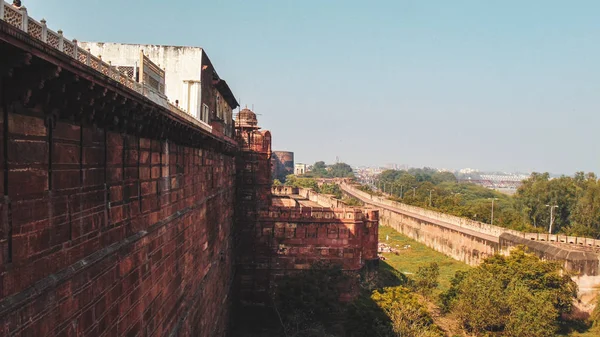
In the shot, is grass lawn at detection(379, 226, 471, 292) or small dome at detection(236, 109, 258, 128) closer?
A: small dome at detection(236, 109, 258, 128)

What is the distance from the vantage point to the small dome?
17.8 metres

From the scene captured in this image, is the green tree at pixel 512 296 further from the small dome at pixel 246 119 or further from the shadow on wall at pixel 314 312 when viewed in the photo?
the small dome at pixel 246 119

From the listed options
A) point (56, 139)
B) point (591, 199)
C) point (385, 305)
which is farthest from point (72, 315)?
point (591, 199)

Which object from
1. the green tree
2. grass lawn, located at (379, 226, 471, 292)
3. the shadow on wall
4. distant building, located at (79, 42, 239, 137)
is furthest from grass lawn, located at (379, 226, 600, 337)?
distant building, located at (79, 42, 239, 137)

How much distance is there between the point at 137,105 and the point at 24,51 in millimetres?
2362

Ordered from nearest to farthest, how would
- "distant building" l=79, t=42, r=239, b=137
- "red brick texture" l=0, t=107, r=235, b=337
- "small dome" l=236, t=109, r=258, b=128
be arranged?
1. "red brick texture" l=0, t=107, r=235, b=337
2. "distant building" l=79, t=42, r=239, b=137
3. "small dome" l=236, t=109, r=258, b=128

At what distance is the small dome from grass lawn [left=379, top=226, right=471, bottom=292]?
14067mm

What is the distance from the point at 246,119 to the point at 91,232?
1388 cm

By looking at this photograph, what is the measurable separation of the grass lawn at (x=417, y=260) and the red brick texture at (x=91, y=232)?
20201mm

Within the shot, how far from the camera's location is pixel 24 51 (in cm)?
281

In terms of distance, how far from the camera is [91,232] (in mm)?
4289

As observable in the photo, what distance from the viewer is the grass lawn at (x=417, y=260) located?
2845 centimetres

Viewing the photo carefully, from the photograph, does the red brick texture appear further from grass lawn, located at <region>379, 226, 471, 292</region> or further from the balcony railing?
grass lawn, located at <region>379, 226, 471, 292</region>

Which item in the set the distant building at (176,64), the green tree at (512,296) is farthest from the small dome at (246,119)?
the green tree at (512,296)
